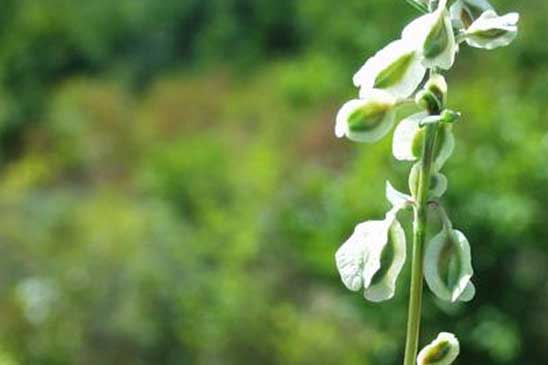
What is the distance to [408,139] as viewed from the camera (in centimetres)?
104

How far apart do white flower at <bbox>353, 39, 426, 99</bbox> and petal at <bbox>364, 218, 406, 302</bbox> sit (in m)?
0.10

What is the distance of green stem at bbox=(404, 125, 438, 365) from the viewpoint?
984mm

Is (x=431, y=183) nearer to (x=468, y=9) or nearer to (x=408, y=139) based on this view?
(x=408, y=139)

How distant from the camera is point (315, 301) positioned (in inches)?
374

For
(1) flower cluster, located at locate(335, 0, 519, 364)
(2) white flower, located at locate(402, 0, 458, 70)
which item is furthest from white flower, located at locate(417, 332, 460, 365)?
(2) white flower, located at locate(402, 0, 458, 70)

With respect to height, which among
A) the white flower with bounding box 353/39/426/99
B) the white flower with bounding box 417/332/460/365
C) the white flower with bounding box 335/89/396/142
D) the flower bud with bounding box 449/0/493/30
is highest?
the flower bud with bounding box 449/0/493/30

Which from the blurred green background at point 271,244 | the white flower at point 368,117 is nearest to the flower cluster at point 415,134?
the white flower at point 368,117

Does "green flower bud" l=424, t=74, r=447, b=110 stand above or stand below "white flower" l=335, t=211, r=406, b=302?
above

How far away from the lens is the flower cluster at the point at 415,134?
1.00 meters

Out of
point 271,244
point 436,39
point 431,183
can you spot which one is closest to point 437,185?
point 431,183

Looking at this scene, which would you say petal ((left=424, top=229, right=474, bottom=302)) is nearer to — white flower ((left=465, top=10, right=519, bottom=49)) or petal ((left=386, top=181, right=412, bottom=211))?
petal ((left=386, top=181, right=412, bottom=211))

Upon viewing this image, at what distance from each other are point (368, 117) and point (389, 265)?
0.38 ft

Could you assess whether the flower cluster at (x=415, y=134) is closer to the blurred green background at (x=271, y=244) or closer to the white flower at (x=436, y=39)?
the white flower at (x=436, y=39)

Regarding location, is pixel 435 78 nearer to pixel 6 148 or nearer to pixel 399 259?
pixel 399 259
